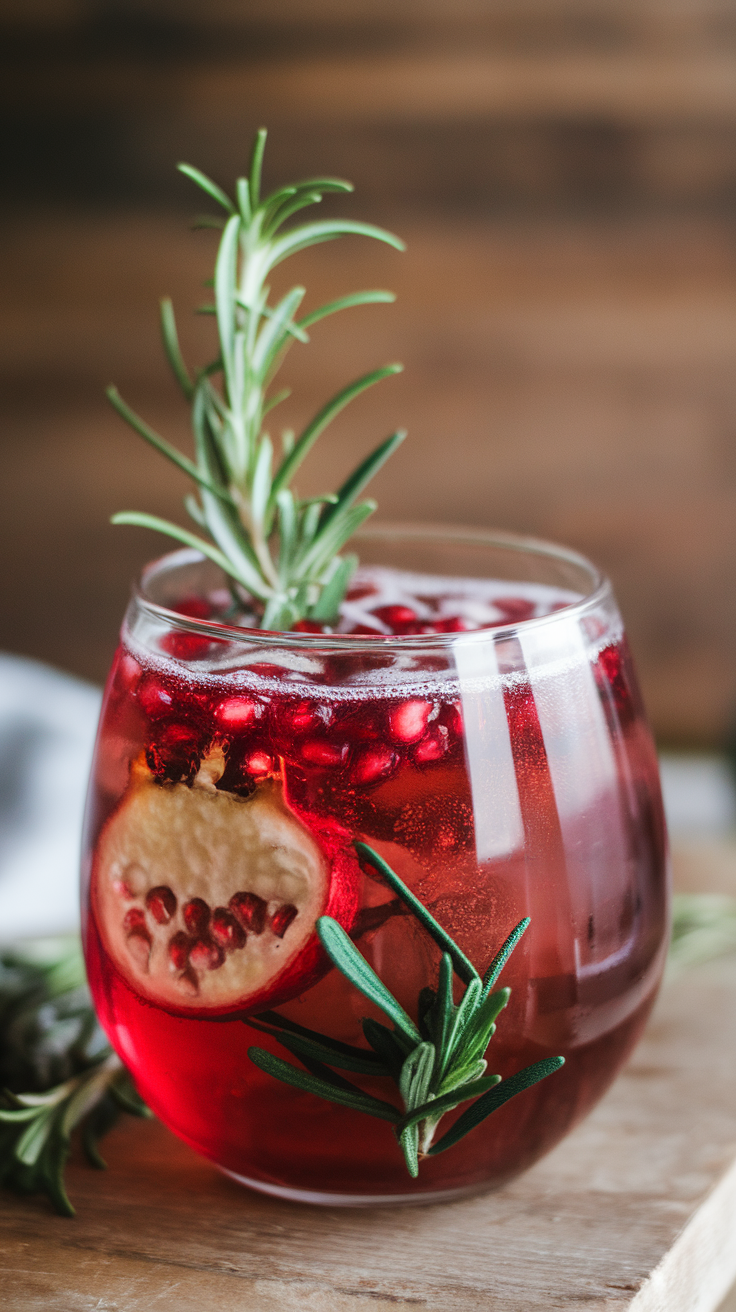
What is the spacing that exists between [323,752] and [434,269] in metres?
1.43

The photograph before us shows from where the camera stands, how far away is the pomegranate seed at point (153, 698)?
48 centimetres

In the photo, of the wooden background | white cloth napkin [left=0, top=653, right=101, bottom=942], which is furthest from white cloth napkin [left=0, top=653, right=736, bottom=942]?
the wooden background

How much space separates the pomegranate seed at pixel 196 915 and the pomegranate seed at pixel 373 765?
0.07 metres

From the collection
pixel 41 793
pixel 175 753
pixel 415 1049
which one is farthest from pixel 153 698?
pixel 41 793

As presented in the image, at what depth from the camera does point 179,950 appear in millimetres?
468

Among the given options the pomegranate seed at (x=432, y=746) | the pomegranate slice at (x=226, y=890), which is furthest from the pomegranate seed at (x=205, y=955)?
the pomegranate seed at (x=432, y=746)

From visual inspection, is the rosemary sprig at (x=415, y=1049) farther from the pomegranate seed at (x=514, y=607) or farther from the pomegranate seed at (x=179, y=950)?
the pomegranate seed at (x=514, y=607)

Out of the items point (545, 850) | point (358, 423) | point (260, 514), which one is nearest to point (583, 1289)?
point (545, 850)

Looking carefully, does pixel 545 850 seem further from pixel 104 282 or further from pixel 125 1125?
pixel 104 282

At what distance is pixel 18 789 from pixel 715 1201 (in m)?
0.64

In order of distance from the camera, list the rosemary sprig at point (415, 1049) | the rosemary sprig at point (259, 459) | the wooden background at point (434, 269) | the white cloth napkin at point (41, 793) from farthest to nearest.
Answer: the wooden background at point (434, 269) < the white cloth napkin at point (41, 793) < the rosemary sprig at point (259, 459) < the rosemary sprig at point (415, 1049)

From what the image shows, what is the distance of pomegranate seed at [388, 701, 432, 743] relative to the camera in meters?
0.45

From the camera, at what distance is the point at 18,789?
3.29ft

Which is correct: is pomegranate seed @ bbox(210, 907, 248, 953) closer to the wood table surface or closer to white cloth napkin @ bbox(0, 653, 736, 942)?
the wood table surface
